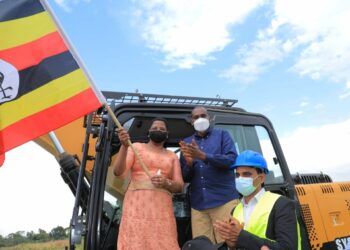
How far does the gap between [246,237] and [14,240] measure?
53.2 ft

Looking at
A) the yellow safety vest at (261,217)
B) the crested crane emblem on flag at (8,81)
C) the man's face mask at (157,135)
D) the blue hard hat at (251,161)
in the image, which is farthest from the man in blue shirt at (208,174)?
the crested crane emblem on flag at (8,81)

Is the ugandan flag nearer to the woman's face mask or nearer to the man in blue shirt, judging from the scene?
the man in blue shirt

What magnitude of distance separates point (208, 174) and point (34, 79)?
1.56 metres

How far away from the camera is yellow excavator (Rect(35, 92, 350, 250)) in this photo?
3160 millimetres

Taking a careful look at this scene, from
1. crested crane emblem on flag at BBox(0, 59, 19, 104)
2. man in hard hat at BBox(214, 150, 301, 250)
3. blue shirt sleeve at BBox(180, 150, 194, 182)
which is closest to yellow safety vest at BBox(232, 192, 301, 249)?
man in hard hat at BBox(214, 150, 301, 250)

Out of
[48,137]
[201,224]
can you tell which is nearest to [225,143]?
[201,224]

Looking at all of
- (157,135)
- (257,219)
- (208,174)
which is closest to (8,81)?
(157,135)

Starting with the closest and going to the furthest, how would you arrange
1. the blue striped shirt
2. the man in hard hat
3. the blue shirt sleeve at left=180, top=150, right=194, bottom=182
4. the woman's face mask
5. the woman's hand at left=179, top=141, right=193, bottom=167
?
the man in hard hat < the woman's face mask < the woman's hand at left=179, top=141, right=193, bottom=167 < the blue striped shirt < the blue shirt sleeve at left=180, top=150, right=194, bottom=182

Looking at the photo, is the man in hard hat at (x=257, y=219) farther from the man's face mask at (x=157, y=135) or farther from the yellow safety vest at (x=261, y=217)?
the man's face mask at (x=157, y=135)

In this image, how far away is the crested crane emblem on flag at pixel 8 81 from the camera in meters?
3.00

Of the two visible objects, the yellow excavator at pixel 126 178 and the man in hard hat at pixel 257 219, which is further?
the yellow excavator at pixel 126 178

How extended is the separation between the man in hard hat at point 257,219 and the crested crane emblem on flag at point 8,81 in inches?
69.1

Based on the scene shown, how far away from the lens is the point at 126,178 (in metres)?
3.35

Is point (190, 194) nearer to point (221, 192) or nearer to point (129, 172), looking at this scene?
point (221, 192)
